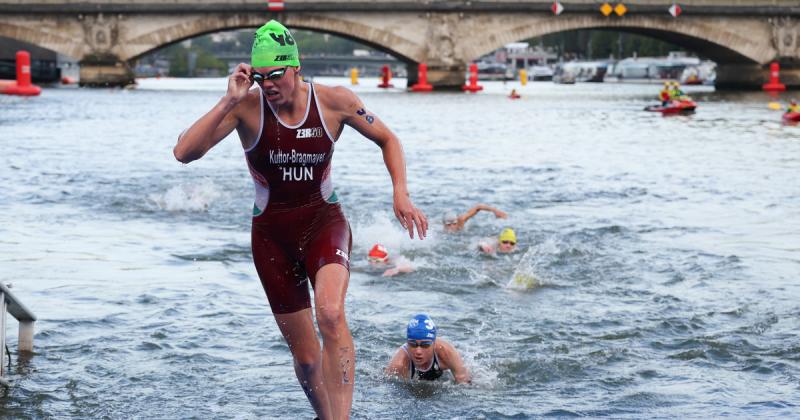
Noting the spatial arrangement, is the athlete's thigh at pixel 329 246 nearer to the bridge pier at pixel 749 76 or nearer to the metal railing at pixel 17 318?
the metal railing at pixel 17 318

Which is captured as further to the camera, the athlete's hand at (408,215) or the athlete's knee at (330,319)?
the athlete's hand at (408,215)

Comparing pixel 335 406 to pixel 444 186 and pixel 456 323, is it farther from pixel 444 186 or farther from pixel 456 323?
pixel 444 186

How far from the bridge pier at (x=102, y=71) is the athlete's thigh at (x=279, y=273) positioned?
71.5 meters

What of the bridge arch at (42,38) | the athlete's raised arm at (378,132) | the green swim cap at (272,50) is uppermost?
the bridge arch at (42,38)

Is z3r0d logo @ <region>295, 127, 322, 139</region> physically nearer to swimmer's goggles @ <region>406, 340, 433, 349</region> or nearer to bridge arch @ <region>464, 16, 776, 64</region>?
swimmer's goggles @ <region>406, 340, 433, 349</region>

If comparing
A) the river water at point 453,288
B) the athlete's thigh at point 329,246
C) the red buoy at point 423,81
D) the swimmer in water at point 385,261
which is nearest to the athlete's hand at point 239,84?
the athlete's thigh at point 329,246

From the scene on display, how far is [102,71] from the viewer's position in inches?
3059

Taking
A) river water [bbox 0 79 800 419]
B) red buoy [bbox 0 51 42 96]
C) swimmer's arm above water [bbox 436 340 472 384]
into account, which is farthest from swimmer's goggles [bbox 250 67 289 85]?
red buoy [bbox 0 51 42 96]

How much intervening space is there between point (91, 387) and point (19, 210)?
12361mm

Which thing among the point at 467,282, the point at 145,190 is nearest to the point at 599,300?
the point at 467,282

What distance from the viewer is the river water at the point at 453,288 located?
10453 millimetres

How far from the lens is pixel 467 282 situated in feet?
52.7

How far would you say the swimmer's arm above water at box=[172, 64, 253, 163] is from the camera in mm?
6879

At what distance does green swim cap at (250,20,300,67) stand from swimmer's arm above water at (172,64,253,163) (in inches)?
3.6
